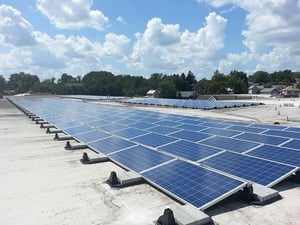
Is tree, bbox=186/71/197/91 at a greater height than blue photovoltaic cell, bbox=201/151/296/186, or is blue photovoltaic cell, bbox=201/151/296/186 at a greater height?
Result: tree, bbox=186/71/197/91

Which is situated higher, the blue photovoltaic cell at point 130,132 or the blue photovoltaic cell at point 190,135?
the blue photovoltaic cell at point 190,135

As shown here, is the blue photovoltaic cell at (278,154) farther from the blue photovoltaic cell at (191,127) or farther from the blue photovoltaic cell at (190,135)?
the blue photovoltaic cell at (191,127)

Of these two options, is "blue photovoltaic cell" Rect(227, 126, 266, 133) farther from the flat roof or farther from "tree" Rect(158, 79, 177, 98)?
"tree" Rect(158, 79, 177, 98)

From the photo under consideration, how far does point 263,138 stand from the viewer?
1609 centimetres

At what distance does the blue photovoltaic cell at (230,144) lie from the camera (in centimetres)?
1443

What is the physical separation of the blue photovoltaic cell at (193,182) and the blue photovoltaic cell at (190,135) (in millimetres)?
4947

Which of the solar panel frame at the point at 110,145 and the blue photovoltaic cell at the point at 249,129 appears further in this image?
the blue photovoltaic cell at the point at 249,129

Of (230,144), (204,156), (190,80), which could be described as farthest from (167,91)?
(204,156)

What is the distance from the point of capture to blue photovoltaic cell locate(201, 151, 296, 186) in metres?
11.1

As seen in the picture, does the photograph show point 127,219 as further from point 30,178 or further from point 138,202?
point 30,178

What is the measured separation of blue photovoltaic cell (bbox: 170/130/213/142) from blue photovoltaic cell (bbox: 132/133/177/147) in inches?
33.0

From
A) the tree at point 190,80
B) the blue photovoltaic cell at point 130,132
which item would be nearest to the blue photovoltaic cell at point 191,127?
the blue photovoltaic cell at point 130,132

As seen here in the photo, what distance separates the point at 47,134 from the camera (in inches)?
1026

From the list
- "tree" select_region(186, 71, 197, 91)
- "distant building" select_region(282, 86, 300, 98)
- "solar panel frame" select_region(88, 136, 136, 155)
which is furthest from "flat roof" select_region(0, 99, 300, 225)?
"tree" select_region(186, 71, 197, 91)
